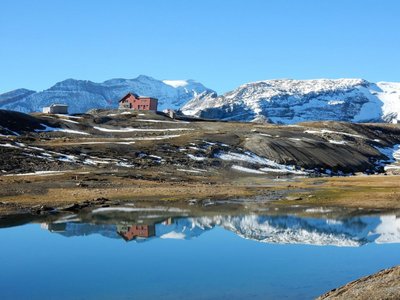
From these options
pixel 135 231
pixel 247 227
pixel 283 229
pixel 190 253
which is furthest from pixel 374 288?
pixel 247 227

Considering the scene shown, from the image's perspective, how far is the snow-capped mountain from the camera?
5222 centimetres

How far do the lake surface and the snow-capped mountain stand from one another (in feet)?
0.33

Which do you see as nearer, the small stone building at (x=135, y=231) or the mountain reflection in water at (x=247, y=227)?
the mountain reflection in water at (x=247, y=227)

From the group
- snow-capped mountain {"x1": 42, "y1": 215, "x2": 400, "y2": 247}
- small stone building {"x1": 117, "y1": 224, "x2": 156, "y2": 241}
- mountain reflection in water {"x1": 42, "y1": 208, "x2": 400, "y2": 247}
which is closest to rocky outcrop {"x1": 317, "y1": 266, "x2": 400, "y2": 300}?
snow-capped mountain {"x1": 42, "y1": 215, "x2": 400, "y2": 247}

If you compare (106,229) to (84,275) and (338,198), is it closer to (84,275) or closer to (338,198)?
(84,275)

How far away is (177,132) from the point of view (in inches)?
6570

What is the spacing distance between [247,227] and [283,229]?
3818 millimetres

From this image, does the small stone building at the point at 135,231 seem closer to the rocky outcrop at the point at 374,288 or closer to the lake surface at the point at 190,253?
the lake surface at the point at 190,253

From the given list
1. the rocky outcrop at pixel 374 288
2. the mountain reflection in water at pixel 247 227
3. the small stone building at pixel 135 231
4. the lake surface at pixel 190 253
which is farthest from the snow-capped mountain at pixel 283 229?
the rocky outcrop at pixel 374 288

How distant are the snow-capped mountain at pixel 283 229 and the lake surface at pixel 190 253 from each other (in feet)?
0.33

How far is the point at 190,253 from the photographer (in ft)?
149

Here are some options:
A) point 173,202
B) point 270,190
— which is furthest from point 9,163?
point 270,190

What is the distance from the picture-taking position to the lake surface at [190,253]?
3322 cm

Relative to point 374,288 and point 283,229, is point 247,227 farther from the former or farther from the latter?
point 374,288
